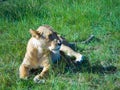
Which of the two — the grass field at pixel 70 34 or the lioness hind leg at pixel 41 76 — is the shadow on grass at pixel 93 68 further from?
the lioness hind leg at pixel 41 76

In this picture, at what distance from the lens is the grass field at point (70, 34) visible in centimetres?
522

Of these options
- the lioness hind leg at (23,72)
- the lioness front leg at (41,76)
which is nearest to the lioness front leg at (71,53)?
the lioness front leg at (41,76)

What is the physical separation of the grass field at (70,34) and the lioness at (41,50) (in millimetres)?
140

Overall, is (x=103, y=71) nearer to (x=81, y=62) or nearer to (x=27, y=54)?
(x=81, y=62)

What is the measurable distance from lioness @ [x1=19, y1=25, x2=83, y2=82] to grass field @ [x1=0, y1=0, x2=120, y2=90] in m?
0.14

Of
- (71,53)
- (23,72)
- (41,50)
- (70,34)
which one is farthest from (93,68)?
(70,34)

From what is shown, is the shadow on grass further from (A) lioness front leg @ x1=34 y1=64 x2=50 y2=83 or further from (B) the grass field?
(A) lioness front leg @ x1=34 y1=64 x2=50 y2=83

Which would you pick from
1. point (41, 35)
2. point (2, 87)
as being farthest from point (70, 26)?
point (2, 87)

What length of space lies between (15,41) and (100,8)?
199 cm

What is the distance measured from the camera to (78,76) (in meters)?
5.44

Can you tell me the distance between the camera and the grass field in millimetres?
5223

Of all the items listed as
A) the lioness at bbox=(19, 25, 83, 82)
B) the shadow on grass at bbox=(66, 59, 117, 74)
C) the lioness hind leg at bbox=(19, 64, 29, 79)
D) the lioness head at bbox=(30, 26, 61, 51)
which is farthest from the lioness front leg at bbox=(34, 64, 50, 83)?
the shadow on grass at bbox=(66, 59, 117, 74)

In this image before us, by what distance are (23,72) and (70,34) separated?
1.80 m

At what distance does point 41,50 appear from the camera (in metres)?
5.49
